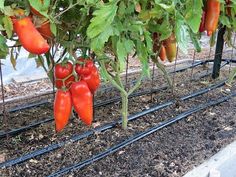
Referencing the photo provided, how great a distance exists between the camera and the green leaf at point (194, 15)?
1013 mm

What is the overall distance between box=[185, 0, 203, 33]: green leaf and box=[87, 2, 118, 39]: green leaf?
25 cm

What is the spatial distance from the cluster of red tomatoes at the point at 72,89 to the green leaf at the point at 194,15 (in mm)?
307

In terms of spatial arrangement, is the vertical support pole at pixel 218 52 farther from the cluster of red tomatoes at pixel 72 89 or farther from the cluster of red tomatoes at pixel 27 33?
the cluster of red tomatoes at pixel 27 33

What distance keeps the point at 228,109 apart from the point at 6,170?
1245 millimetres

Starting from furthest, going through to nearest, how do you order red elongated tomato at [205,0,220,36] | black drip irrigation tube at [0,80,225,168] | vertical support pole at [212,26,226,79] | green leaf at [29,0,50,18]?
vertical support pole at [212,26,226,79], black drip irrigation tube at [0,80,225,168], red elongated tomato at [205,0,220,36], green leaf at [29,0,50,18]

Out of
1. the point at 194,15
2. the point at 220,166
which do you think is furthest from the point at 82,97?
the point at 220,166

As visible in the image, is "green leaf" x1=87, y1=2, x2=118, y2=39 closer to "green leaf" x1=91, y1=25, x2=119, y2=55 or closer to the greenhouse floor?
"green leaf" x1=91, y1=25, x2=119, y2=55

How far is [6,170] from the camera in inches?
52.6

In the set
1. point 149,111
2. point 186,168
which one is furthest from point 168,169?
point 149,111

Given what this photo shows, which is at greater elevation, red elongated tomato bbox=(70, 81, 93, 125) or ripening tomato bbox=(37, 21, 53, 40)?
ripening tomato bbox=(37, 21, 53, 40)

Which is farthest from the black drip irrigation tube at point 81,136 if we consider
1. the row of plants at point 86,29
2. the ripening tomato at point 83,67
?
the ripening tomato at point 83,67

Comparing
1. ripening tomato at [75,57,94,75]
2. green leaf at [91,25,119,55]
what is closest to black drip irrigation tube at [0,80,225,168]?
ripening tomato at [75,57,94,75]

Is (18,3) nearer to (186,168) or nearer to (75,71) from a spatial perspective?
(75,71)

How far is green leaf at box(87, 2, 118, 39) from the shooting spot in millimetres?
854
